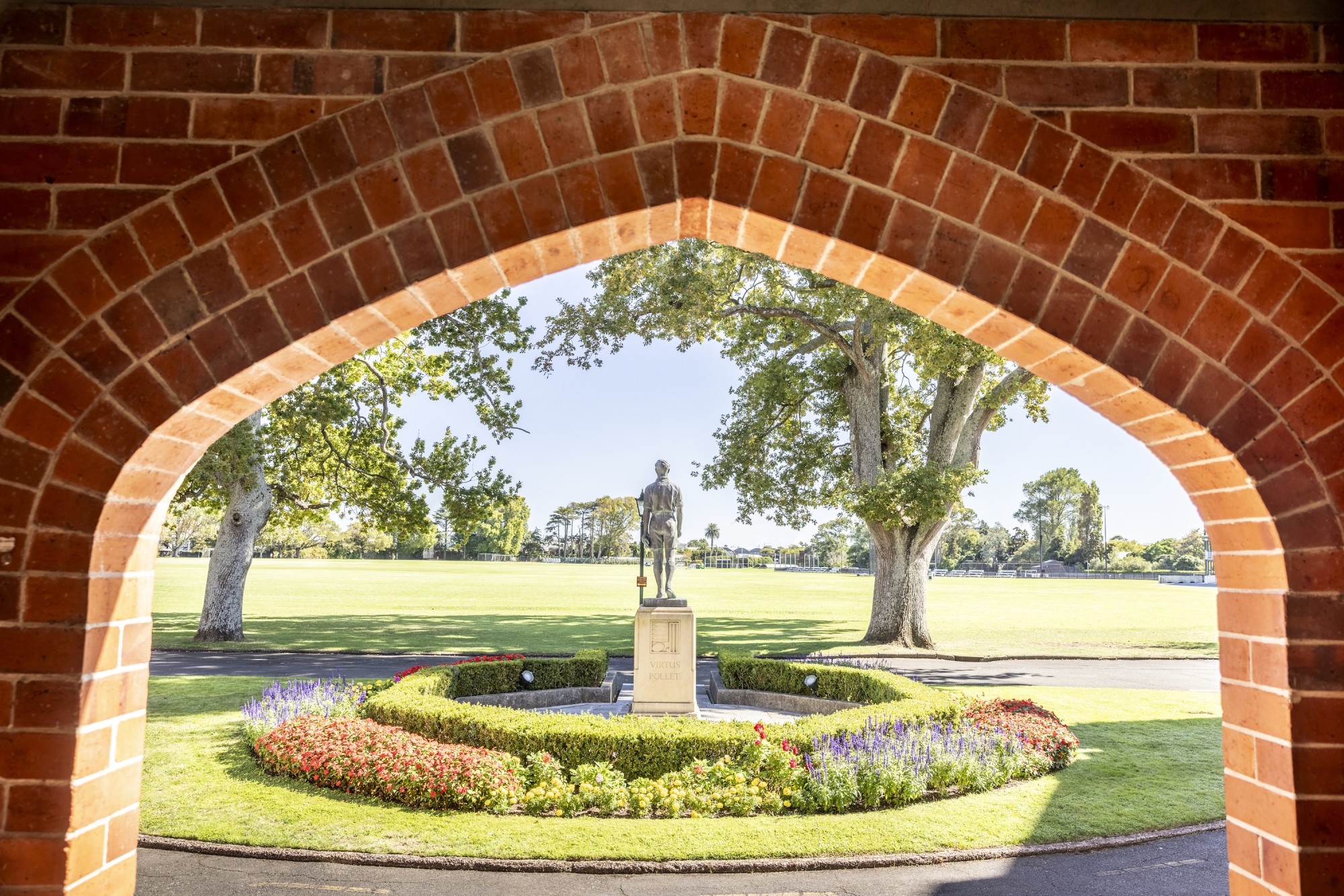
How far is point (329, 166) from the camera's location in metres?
2.55

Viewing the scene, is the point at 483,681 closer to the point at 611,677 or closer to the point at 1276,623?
the point at 611,677

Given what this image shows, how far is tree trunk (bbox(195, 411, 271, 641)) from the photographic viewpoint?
744 inches

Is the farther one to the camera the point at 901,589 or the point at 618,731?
the point at 901,589

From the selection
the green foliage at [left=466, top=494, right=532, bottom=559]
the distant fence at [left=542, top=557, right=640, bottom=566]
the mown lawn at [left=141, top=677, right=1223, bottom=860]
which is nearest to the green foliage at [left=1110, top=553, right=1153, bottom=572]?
the distant fence at [left=542, top=557, right=640, bottom=566]

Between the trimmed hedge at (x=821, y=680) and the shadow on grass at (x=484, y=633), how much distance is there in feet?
19.6

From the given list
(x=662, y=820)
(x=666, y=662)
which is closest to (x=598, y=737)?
(x=662, y=820)

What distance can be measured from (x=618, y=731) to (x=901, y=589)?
12679mm

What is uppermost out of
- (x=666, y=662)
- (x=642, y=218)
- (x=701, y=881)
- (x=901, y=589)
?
(x=642, y=218)

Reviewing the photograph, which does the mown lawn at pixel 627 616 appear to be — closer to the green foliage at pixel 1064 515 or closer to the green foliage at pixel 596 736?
the green foliage at pixel 596 736

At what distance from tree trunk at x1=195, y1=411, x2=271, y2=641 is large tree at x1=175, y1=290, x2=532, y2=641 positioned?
0.8 inches

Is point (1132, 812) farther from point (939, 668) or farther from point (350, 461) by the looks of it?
point (350, 461)

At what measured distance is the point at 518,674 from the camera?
40.0 ft

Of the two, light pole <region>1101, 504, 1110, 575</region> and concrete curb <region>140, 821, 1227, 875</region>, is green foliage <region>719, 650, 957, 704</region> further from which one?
light pole <region>1101, 504, 1110, 575</region>

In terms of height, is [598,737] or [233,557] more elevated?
[233,557]
